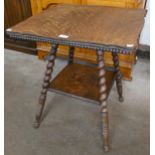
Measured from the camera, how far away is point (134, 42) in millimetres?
972

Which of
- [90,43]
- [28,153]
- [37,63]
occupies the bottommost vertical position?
[28,153]

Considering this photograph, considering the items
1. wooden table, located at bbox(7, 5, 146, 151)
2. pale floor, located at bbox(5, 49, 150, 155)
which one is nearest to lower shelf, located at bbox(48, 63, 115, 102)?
wooden table, located at bbox(7, 5, 146, 151)

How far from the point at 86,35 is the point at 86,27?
0.35 ft

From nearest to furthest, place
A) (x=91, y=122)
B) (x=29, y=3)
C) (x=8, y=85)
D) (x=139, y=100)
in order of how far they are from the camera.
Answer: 1. (x=91, y=122)
2. (x=139, y=100)
3. (x=8, y=85)
4. (x=29, y=3)

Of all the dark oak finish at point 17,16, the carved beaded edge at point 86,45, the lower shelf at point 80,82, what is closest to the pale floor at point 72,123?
the lower shelf at point 80,82

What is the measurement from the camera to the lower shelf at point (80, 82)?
4.53 feet

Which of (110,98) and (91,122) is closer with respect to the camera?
(91,122)

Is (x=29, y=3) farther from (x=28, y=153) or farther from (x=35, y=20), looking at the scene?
(x=28, y=153)

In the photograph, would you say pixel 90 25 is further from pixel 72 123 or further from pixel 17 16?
pixel 17 16

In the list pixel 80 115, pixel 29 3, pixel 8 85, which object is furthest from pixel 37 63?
pixel 80 115

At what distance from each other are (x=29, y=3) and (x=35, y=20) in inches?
37.8

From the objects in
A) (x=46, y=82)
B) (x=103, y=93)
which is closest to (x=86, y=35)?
(x=103, y=93)

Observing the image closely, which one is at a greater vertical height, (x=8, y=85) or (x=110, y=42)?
(x=110, y=42)

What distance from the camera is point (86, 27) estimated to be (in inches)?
45.3
